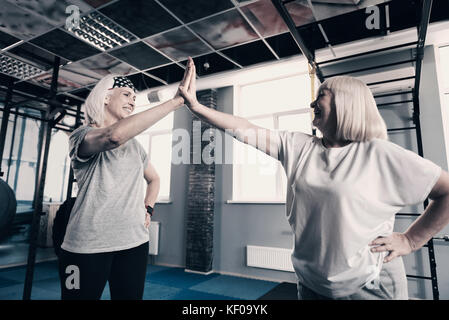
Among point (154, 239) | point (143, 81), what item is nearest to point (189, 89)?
point (143, 81)

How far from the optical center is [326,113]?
972mm

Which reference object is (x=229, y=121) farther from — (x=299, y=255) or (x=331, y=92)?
(x=299, y=255)

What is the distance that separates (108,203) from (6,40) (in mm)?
3963

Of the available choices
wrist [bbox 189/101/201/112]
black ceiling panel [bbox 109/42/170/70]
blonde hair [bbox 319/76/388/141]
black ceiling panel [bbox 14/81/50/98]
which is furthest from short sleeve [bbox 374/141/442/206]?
black ceiling panel [bbox 14/81/50/98]

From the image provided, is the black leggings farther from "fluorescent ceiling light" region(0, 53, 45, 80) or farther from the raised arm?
"fluorescent ceiling light" region(0, 53, 45, 80)

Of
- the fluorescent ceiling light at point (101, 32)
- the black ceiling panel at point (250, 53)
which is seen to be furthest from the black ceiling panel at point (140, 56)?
the black ceiling panel at point (250, 53)

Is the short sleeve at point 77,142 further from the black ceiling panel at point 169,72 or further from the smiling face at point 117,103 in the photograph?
the black ceiling panel at point 169,72

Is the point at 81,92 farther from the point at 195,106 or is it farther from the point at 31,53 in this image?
the point at 195,106

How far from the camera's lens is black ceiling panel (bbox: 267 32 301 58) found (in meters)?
3.75

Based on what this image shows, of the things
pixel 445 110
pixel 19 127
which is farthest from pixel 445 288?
pixel 19 127

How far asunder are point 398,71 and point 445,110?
798mm

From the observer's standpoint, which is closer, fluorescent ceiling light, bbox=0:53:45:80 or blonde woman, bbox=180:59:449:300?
blonde woman, bbox=180:59:449:300

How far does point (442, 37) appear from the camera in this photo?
3.38m

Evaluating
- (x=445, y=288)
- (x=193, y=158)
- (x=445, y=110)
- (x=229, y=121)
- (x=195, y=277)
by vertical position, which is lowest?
(x=195, y=277)
